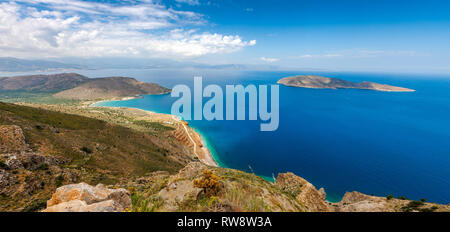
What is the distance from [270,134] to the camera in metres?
83.5

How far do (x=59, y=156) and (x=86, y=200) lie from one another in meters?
23.5

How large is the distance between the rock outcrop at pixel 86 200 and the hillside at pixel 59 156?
8.91m

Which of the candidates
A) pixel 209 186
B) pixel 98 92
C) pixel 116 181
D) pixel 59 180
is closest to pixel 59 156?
pixel 59 180

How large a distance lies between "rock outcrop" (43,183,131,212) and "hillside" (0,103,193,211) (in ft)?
29.2

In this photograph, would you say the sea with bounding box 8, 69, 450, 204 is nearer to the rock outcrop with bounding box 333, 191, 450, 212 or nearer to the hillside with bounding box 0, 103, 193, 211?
the rock outcrop with bounding box 333, 191, 450, 212

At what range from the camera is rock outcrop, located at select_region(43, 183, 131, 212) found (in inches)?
392

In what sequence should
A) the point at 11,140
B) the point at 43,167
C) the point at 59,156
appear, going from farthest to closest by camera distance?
the point at 59,156
the point at 11,140
the point at 43,167

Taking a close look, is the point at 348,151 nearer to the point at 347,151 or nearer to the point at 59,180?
the point at 347,151

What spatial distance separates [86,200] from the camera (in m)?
11.6

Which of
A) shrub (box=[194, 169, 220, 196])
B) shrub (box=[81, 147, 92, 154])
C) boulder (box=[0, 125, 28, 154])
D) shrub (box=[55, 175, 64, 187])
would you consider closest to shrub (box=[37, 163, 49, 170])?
shrub (box=[55, 175, 64, 187])

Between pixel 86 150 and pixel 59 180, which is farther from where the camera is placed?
pixel 86 150
